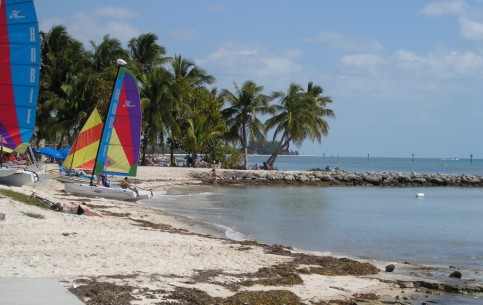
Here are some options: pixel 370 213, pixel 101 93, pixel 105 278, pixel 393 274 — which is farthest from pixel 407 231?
pixel 101 93

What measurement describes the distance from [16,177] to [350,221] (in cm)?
1312

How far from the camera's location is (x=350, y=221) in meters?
26.1

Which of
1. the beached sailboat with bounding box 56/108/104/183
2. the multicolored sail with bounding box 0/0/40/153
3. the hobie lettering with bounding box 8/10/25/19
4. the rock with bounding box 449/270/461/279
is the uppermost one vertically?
the hobie lettering with bounding box 8/10/25/19

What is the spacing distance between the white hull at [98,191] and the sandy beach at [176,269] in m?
9.74

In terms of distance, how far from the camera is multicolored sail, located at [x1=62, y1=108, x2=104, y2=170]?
91.7ft

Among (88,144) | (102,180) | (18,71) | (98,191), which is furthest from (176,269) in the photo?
(88,144)

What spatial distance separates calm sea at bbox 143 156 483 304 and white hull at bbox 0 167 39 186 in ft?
19.2

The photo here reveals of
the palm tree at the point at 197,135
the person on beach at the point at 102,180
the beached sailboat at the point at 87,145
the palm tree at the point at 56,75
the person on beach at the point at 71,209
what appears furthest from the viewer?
the palm tree at the point at 197,135

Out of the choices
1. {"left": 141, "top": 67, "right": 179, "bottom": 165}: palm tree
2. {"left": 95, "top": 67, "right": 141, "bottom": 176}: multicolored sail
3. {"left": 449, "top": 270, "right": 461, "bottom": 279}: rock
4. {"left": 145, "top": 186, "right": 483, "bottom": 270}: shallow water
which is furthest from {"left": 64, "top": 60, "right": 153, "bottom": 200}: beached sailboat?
{"left": 141, "top": 67, "right": 179, "bottom": 165}: palm tree

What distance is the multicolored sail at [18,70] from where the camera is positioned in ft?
57.0

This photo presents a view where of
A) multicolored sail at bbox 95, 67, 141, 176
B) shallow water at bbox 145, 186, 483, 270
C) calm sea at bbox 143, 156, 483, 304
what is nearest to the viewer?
calm sea at bbox 143, 156, 483, 304

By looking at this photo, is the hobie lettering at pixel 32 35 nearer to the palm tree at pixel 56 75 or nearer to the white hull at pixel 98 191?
the white hull at pixel 98 191

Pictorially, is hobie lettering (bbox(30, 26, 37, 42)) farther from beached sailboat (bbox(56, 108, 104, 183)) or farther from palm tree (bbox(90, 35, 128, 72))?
palm tree (bbox(90, 35, 128, 72))

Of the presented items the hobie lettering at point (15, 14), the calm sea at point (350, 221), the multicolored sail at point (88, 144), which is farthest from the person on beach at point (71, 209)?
the multicolored sail at point (88, 144)
